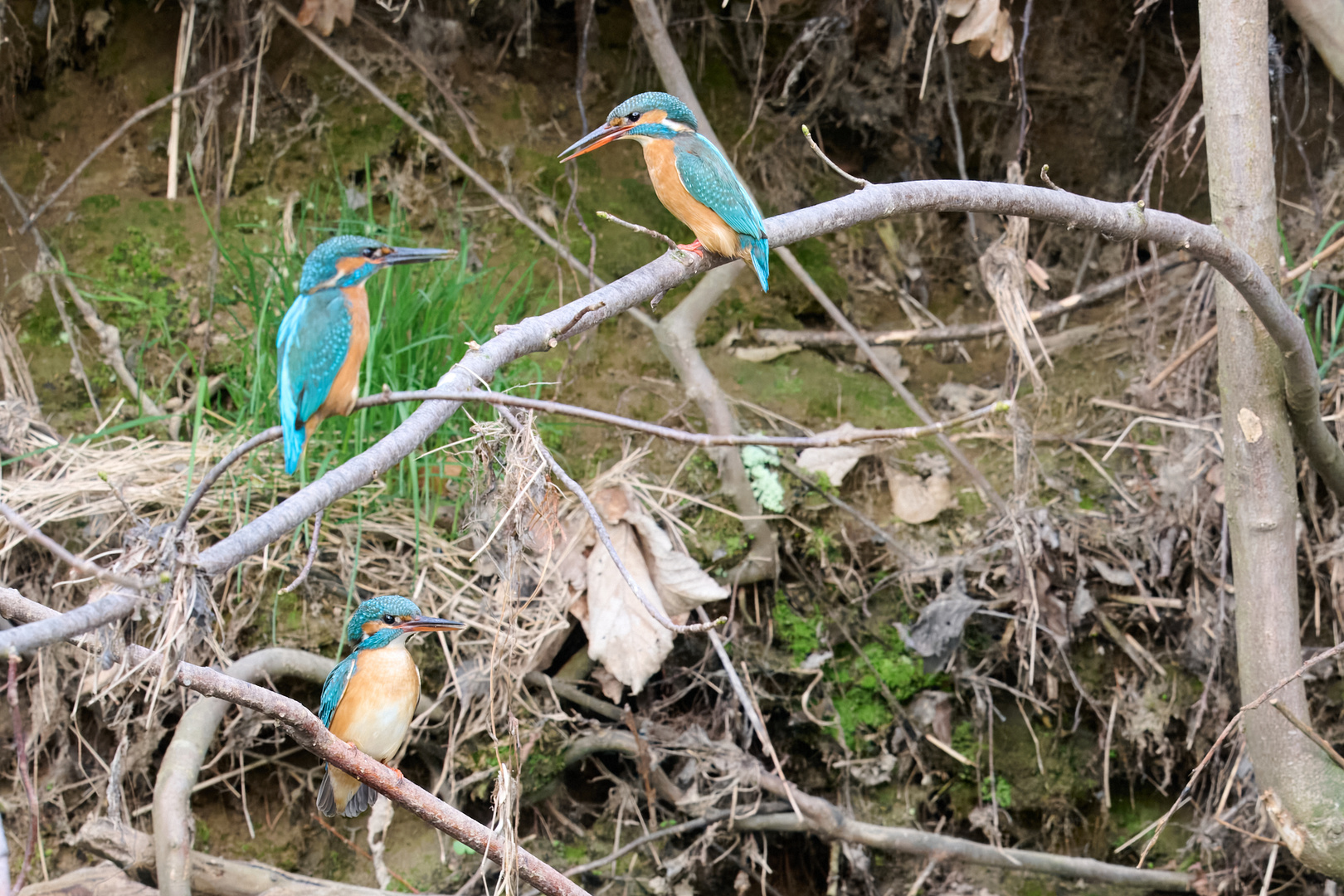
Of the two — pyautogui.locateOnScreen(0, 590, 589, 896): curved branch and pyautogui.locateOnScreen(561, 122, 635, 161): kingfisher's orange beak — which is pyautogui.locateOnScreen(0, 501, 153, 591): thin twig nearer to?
pyautogui.locateOnScreen(0, 590, 589, 896): curved branch

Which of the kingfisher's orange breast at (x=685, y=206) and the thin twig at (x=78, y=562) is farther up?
the kingfisher's orange breast at (x=685, y=206)

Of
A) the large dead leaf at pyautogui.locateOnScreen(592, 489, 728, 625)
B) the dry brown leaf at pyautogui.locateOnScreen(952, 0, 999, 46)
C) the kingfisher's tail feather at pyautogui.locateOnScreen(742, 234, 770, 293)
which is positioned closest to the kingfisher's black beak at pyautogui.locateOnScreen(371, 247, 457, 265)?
the kingfisher's tail feather at pyautogui.locateOnScreen(742, 234, 770, 293)

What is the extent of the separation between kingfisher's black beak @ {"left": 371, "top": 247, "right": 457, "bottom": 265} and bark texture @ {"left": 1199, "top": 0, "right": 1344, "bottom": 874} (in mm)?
2018

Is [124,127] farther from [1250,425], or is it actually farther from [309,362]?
[1250,425]

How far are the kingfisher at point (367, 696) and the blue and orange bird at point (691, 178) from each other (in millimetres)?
920

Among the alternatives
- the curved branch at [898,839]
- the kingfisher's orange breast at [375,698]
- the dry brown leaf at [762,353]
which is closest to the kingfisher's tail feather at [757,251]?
the kingfisher's orange breast at [375,698]

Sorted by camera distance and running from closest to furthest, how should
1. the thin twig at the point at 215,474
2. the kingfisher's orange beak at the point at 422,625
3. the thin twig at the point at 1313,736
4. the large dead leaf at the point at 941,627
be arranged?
the thin twig at the point at 215,474, the kingfisher's orange beak at the point at 422,625, the thin twig at the point at 1313,736, the large dead leaf at the point at 941,627

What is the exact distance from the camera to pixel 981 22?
3.22 meters

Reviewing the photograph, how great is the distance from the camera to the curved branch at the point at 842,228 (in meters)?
1.39

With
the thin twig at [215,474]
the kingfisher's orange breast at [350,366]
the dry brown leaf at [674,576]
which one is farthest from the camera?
the dry brown leaf at [674,576]

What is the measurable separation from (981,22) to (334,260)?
2.29 meters

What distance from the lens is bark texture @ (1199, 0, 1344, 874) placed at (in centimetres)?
256

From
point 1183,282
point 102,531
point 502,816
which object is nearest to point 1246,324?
point 1183,282

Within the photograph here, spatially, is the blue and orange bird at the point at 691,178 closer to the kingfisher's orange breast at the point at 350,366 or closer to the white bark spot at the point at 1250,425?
the kingfisher's orange breast at the point at 350,366
